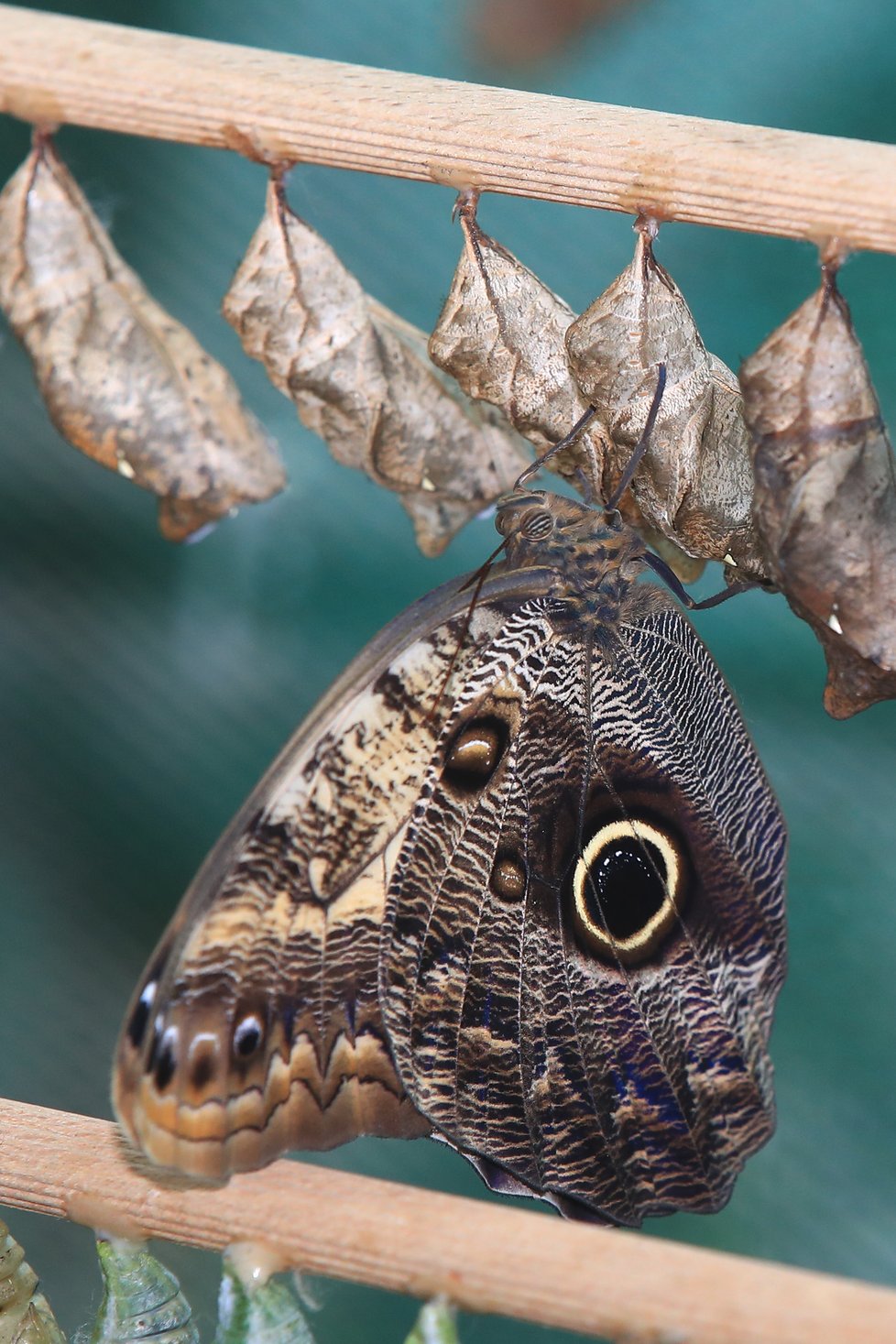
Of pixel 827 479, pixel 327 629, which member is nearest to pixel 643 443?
pixel 827 479

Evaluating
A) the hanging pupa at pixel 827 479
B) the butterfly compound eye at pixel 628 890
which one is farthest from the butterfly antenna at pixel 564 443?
the butterfly compound eye at pixel 628 890

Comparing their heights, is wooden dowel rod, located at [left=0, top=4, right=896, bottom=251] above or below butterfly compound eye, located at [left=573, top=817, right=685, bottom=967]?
above

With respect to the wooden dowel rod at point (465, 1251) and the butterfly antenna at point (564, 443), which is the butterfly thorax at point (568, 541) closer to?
the butterfly antenna at point (564, 443)

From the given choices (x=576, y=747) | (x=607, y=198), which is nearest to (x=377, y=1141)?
(x=576, y=747)

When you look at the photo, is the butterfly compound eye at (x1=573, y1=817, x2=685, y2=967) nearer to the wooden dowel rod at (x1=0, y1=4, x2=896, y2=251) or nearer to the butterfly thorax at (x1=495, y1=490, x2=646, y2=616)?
the butterfly thorax at (x1=495, y1=490, x2=646, y2=616)

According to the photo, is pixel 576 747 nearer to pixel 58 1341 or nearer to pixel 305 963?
pixel 305 963

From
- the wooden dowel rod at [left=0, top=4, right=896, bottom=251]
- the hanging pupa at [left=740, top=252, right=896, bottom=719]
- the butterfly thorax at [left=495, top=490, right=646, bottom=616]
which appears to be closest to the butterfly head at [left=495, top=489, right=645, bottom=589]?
the butterfly thorax at [left=495, top=490, right=646, bottom=616]
